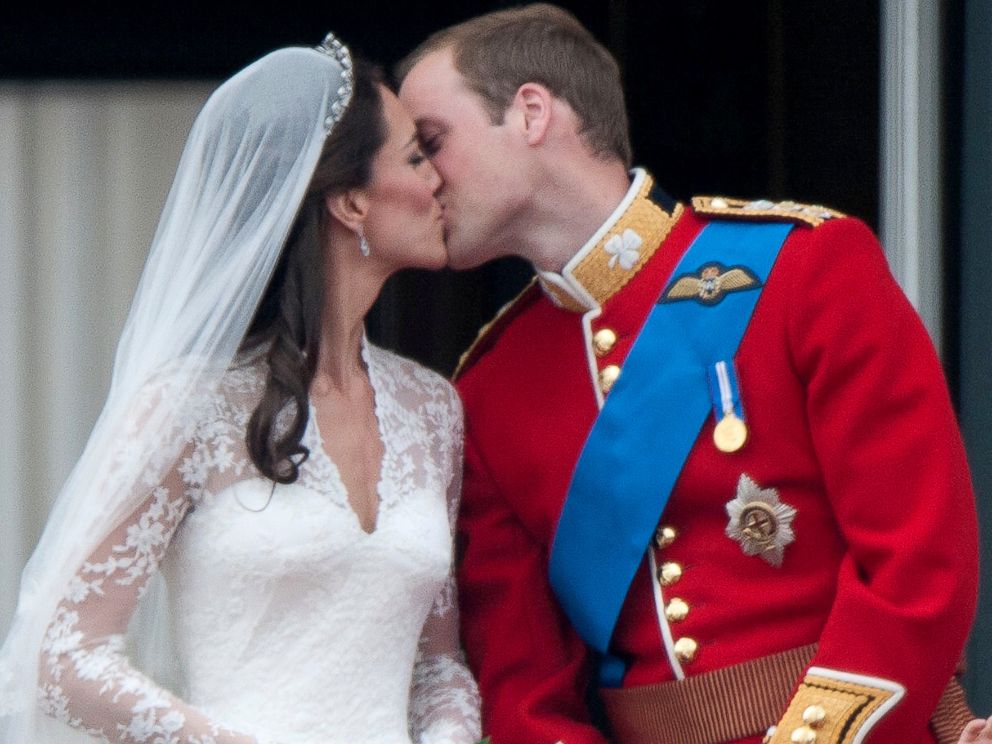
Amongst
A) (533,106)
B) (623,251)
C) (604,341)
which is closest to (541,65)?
(533,106)

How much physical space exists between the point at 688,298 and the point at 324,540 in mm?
638

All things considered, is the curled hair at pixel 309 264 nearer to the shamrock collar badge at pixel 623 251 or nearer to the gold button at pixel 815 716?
the shamrock collar badge at pixel 623 251

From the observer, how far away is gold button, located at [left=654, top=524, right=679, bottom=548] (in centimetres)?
289

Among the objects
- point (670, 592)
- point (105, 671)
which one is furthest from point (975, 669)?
point (105, 671)

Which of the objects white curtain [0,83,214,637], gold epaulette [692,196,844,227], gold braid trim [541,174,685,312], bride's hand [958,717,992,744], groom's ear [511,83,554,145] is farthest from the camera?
white curtain [0,83,214,637]

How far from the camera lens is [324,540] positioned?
2754 mm

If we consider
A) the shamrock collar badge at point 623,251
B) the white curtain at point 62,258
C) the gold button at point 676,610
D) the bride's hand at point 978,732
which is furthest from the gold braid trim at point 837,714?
the white curtain at point 62,258

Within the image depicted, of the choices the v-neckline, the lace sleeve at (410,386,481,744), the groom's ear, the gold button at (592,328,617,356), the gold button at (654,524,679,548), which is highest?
the groom's ear

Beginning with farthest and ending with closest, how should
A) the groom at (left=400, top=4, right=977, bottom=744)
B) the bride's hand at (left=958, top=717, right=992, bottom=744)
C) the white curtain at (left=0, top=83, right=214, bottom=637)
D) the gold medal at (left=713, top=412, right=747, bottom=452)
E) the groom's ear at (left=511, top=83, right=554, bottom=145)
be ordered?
the white curtain at (left=0, top=83, right=214, bottom=637)
the groom's ear at (left=511, top=83, right=554, bottom=145)
the gold medal at (left=713, top=412, right=747, bottom=452)
the groom at (left=400, top=4, right=977, bottom=744)
the bride's hand at (left=958, top=717, right=992, bottom=744)

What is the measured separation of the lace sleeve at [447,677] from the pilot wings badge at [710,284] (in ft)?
1.31

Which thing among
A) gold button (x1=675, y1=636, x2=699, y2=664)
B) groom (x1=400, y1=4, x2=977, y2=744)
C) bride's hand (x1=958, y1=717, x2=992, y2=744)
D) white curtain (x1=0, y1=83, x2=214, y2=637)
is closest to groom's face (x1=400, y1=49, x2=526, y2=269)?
groom (x1=400, y1=4, x2=977, y2=744)

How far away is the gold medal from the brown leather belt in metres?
0.29

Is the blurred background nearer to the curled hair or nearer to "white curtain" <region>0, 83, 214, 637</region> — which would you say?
"white curtain" <region>0, 83, 214, 637</region>

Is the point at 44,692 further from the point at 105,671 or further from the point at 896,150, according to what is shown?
the point at 896,150
